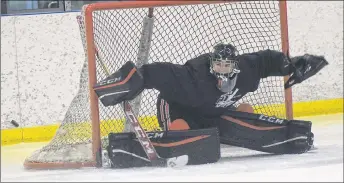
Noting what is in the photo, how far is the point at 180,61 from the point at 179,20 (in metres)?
0.31

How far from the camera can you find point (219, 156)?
10.8ft

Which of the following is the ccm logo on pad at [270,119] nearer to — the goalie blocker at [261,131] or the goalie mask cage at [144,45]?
the goalie blocker at [261,131]

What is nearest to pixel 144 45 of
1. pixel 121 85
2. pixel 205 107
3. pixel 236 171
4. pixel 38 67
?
pixel 205 107

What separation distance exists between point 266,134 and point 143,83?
2.18 ft

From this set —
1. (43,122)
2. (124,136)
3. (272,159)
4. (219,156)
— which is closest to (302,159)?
(272,159)

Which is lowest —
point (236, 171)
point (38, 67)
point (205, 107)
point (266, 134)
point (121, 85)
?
point (236, 171)

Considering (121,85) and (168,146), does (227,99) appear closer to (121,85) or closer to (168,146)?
(168,146)

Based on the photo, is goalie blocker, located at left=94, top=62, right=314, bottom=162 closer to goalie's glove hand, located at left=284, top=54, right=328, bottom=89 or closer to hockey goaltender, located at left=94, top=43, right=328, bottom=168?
hockey goaltender, located at left=94, top=43, right=328, bottom=168

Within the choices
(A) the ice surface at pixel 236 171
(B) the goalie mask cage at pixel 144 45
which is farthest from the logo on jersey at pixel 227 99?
(B) the goalie mask cage at pixel 144 45

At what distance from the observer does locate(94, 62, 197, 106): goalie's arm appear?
3.10 metres

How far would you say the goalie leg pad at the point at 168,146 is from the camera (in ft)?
10.5

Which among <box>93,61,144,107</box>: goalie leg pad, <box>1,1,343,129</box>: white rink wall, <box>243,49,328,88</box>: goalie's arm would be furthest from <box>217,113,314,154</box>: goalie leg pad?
<box>1,1,343,129</box>: white rink wall

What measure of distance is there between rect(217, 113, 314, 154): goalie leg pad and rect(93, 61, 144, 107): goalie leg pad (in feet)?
1.80

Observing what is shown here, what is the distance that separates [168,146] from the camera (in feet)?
10.7
